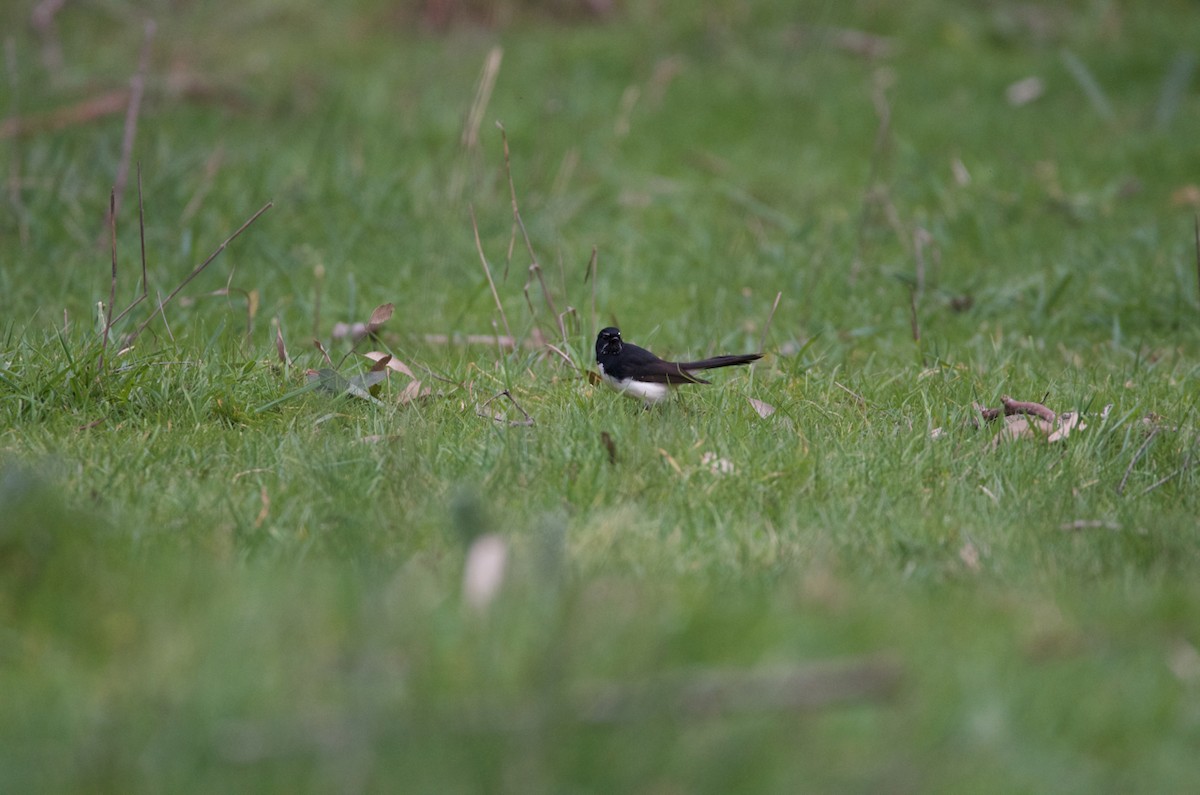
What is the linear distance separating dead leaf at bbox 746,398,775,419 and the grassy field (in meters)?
0.02

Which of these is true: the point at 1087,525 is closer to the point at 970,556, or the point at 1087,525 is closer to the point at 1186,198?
the point at 970,556

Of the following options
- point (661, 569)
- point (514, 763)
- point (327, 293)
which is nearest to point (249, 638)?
point (514, 763)

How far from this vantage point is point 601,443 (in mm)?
3625

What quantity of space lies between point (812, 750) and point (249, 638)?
1.05 m

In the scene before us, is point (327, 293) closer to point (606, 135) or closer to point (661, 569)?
point (606, 135)

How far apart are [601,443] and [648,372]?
485mm

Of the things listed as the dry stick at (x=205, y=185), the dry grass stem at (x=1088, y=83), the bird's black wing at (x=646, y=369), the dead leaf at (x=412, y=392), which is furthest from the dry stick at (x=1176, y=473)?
the dry stick at (x=205, y=185)

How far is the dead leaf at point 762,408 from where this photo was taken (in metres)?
4.06

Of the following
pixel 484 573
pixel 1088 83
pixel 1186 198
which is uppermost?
pixel 484 573

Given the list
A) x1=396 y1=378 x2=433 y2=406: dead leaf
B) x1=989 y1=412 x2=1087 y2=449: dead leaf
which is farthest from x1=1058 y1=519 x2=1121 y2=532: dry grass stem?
x1=396 y1=378 x2=433 y2=406: dead leaf

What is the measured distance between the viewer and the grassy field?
210 cm

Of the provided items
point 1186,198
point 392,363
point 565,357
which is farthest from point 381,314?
point 1186,198

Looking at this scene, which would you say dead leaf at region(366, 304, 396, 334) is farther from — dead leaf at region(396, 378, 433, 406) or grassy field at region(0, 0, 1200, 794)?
dead leaf at region(396, 378, 433, 406)

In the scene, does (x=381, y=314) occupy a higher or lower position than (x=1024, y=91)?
higher
